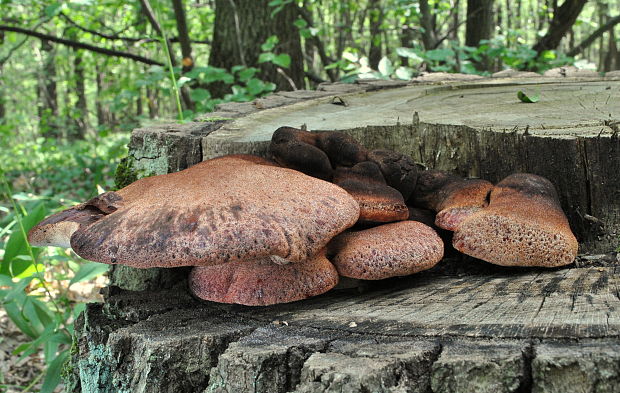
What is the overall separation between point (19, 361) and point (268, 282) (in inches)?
140

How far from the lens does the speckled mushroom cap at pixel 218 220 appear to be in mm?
1664

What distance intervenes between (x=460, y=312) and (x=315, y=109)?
2.35 metres

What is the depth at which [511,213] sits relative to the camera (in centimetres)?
220

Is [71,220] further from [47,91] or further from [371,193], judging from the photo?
[47,91]

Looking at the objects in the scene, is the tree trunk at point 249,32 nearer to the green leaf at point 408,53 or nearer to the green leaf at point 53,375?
the green leaf at point 408,53

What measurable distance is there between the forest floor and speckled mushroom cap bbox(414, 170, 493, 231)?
11.2ft

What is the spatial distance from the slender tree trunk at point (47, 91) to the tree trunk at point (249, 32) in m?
6.14

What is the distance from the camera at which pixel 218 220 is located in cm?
172

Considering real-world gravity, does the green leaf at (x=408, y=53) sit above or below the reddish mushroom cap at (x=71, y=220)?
above

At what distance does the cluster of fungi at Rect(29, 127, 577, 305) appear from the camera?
1710 millimetres

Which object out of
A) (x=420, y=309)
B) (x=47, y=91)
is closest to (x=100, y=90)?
(x=47, y=91)

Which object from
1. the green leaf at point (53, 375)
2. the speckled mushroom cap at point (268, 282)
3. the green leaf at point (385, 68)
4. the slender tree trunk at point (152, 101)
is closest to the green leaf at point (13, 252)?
the green leaf at point (53, 375)

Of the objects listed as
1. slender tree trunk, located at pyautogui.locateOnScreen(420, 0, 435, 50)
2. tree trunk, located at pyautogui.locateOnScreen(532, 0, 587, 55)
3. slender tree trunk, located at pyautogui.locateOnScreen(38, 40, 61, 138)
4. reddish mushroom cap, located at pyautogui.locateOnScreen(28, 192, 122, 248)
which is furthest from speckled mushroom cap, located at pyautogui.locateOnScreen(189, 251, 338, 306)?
slender tree trunk, located at pyautogui.locateOnScreen(38, 40, 61, 138)

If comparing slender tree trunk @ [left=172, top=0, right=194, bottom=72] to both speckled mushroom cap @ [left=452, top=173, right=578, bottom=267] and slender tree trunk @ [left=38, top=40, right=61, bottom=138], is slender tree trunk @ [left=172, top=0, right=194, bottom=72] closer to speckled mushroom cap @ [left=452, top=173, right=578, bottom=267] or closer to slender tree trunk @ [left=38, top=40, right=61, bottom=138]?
speckled mushroom cap @ [left=452, top=173, right=578, bottom=267]
